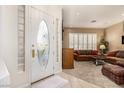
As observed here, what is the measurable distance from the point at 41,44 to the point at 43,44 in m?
0.08

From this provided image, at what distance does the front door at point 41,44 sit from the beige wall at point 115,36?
12.2 ft

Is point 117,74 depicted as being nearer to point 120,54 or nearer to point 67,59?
point 67,59

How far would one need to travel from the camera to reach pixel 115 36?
6.57 metres

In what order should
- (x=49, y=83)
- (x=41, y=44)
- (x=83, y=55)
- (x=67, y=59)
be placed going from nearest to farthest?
1. (x=49, y=83)
2. (x=41, y=44)
3. (x=67, y=59)
4. (x=83, y=55)

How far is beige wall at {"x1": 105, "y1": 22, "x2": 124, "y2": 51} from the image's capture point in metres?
6.21

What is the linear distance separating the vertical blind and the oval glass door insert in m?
5.08

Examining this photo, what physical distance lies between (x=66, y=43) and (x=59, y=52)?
4273mm

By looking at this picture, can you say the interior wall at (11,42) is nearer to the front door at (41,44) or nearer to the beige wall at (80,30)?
the front door at (41,44)

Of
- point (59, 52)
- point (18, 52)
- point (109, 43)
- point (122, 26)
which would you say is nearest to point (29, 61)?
point (18, 52)

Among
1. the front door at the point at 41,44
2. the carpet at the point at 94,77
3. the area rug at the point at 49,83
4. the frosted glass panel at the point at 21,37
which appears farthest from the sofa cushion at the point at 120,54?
the frosted glass panel at the point at 21,37

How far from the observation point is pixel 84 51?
823 cm

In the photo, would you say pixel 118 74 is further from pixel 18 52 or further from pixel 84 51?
pixel 84 51

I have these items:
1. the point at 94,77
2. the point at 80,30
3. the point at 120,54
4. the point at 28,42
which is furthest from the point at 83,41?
the point at 28,42

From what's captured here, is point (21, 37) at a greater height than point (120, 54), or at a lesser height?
greater
